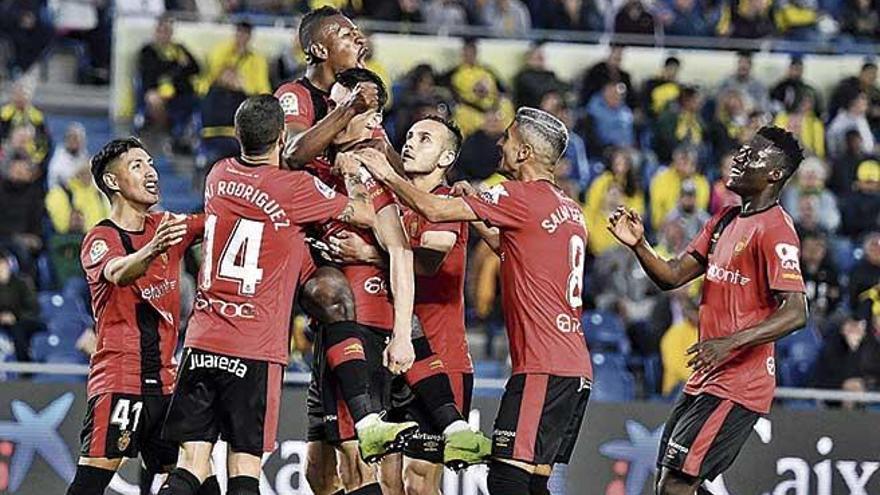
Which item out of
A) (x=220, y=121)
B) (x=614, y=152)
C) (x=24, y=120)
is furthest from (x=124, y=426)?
(x=614, y=152)

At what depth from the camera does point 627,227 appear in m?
9.88

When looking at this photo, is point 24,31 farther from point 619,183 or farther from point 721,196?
point 721,196

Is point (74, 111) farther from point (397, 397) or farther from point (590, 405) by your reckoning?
point (397, 397)

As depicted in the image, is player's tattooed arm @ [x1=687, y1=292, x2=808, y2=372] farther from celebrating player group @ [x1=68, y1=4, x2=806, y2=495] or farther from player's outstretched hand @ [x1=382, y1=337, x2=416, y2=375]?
player's outstretched hand @ [x1=382, y1=337, x2=416, y2=375]

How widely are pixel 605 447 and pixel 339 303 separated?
157 inches

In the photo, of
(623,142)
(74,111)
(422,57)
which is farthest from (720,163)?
(74,111)

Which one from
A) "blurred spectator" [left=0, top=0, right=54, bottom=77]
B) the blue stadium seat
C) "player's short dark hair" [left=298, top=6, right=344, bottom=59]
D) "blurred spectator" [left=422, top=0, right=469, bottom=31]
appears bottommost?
the blue stadium seat

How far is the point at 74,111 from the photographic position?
1923cm

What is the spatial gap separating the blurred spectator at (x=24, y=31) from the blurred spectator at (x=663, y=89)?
624 cm

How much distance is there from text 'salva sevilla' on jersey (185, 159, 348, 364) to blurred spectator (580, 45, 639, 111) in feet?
33.5

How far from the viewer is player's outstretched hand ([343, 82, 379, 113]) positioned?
9.13 m

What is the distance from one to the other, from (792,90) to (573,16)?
2.61 meters

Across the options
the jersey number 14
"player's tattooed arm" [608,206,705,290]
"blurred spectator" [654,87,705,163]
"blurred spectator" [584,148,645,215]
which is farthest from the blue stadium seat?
the jersey number 14

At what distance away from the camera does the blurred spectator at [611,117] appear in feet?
60.7
